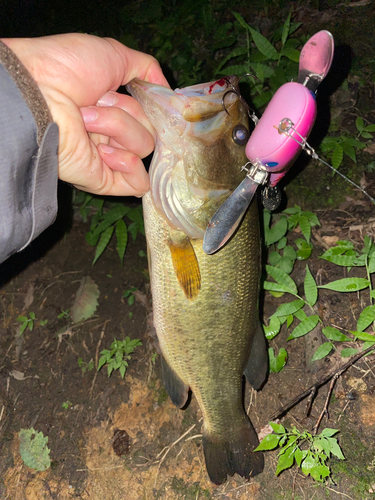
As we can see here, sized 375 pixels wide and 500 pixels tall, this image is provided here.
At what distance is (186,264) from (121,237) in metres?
1.65

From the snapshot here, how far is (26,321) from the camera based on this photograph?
4031 millimetres

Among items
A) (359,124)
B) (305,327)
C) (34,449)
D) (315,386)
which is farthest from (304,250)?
(34,449)

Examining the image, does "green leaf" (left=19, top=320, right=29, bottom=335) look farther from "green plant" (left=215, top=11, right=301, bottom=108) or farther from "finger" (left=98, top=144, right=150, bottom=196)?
"green plant" (left=215, top=11, right=301, bottom=108)

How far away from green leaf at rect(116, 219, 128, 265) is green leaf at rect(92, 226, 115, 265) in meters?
0.09

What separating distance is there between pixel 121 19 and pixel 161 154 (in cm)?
396

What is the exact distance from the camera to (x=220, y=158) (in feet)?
7.54

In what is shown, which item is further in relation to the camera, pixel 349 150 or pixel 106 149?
pixel 349 150

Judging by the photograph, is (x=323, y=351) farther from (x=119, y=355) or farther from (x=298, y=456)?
(x=119, y=355)

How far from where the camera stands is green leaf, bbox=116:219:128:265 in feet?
12.8

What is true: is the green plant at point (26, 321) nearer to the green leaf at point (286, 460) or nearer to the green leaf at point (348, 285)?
the green leaf at point (286, 460)

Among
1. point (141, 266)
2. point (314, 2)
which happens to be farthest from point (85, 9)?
point (141, 266)

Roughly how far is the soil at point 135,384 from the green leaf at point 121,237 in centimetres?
19

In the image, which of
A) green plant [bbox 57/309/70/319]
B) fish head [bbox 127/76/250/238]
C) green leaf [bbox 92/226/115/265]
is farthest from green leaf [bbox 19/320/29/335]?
fish head [bbox 127/76/250/238]

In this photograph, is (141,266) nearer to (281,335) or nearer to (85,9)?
(281,335)
